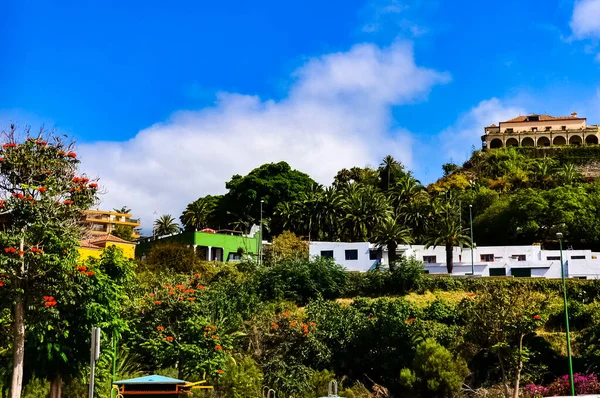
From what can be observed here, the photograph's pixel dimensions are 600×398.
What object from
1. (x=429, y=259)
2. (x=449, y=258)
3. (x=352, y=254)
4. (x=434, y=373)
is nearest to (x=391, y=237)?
(x=352, y=254)

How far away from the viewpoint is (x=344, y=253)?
5847 cm

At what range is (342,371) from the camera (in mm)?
37531

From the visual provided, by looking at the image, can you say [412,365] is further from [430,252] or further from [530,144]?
[530,144]

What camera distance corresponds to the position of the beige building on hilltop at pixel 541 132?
108375 mm

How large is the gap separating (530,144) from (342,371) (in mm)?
82850

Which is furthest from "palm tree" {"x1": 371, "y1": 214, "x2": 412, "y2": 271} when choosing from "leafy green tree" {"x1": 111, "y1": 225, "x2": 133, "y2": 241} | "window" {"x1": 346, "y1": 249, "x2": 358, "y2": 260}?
"leafy green tree" {"x1": 111, "y1": 225, "x2": 133, "y2": 241}

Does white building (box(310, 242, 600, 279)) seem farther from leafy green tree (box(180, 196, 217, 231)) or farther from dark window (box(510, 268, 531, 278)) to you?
leafy green tree (box(180, 196, 217, 231))

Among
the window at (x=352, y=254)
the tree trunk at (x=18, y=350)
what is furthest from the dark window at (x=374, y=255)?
the tree trunk at (x=18, y=350)

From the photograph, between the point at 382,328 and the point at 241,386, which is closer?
the point at 241,386

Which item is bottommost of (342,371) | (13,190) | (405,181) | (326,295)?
(342,371)

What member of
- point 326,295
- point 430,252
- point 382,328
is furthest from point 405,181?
point 382,328

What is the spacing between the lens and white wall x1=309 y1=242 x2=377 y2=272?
5775 cm

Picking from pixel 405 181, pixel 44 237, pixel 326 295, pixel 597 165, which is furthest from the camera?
pixel 597 165

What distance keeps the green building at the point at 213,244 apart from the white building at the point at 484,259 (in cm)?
810
